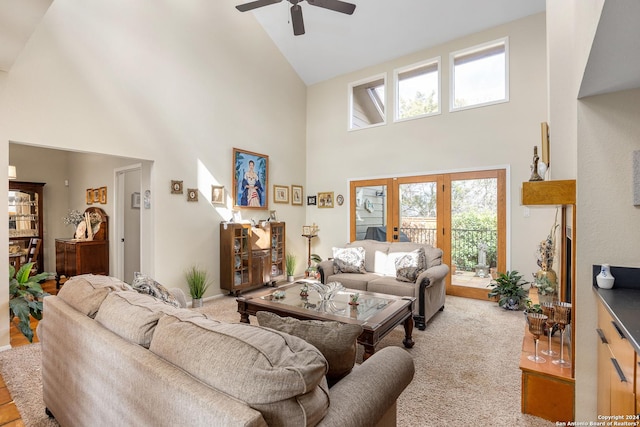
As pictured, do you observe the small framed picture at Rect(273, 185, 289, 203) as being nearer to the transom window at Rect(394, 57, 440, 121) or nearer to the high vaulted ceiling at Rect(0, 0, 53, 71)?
the transom window at Rect(394, 57, 440, 121)

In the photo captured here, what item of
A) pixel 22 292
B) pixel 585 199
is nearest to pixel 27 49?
pixel 22 292

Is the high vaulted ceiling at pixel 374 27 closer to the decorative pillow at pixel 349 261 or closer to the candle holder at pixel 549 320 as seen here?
the decorative pillow at pixel 349 261

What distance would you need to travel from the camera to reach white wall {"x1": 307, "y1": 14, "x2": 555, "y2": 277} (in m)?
4.45

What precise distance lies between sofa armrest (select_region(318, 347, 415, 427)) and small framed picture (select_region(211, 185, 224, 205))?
402 centimetres

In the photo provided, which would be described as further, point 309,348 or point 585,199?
point 585,199

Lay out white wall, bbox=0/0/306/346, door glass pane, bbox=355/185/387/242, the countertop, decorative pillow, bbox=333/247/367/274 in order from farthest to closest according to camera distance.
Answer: door glass pane, bbox=355/185/387/242, decorative pillow, bbox=333/247/367/274, white wall, bbox=0/0/306/346, the countertop

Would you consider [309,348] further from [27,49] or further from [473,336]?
[27,49]

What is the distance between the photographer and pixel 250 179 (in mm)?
5426

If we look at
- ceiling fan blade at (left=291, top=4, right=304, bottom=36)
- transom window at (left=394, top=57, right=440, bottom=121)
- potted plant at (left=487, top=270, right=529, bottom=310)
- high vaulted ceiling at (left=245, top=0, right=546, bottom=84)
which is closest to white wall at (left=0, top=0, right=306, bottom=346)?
high vaulted ceiling at (left=245, top=0, right=546, bottom=84)

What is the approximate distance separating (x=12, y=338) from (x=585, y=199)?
504 centimetres

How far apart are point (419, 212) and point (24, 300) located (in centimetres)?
519

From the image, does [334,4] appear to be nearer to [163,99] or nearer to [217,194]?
[163,99]

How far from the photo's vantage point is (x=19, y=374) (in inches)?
98.2

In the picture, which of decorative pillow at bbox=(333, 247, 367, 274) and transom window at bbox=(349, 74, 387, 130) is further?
transom window at bbox=(349, 74, 387, 130)
